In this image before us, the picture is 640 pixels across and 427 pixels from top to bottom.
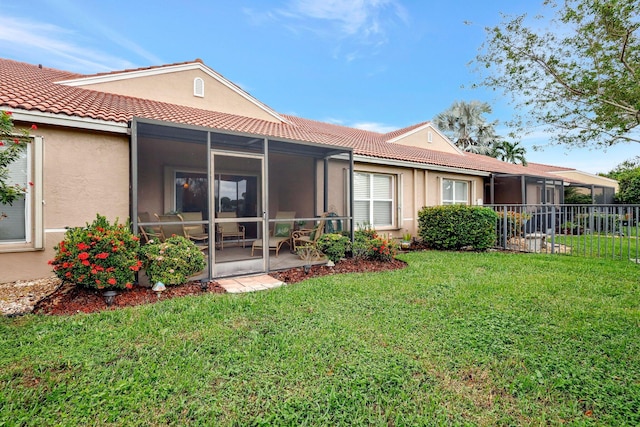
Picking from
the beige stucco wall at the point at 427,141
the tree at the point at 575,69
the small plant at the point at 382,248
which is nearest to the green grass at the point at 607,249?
the tree at the point at 575,69

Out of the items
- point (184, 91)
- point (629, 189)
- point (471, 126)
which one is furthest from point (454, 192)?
point (629, 189)

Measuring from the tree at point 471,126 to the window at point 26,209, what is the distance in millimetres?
30315

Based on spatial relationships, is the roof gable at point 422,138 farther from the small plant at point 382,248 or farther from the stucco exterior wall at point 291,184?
the small plant at point 382,248

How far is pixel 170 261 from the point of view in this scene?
5.51 meters

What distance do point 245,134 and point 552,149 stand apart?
36.7 ft

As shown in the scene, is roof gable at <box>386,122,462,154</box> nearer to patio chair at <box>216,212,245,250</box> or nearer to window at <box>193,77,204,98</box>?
window at <box>193,77,204,98</box>

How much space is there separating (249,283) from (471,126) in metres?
30.1

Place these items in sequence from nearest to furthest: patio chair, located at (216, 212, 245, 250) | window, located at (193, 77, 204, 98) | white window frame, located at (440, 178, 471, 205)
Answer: patio chair, located at (216, 212, 245, 250) → window, located at (193, 77, 204, 98) → white window frame, located at (440, 178, 471, 205)

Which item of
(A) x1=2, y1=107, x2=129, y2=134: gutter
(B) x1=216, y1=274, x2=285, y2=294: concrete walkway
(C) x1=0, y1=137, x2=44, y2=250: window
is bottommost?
(B) x1=216, y1=274, x2=285, y2=294: concrete walkway

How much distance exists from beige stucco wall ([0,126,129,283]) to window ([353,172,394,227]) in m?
6.82

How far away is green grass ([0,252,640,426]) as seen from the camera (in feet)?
8.01

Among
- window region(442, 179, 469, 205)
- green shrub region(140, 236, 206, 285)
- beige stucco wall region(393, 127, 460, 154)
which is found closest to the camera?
green shrub region(140, 236, 206, 285)

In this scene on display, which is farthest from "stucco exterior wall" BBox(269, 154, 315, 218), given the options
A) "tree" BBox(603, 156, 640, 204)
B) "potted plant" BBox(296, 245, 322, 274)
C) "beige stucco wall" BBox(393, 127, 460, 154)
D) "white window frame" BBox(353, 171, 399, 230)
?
"tree" BBox(603, 156, 640, 204)

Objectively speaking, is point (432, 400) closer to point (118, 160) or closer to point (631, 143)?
point (118, 160)
